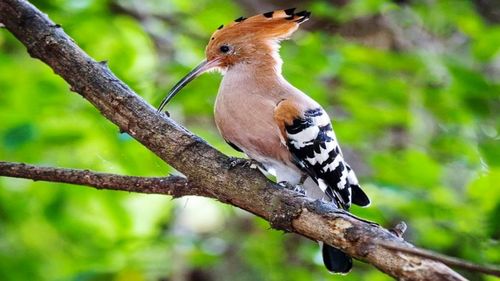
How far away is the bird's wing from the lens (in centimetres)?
194

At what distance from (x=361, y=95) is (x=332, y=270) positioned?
1.30 meters

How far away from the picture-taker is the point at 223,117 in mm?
2004

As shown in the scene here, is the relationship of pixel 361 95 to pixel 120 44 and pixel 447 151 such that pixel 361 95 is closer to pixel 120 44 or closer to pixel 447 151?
pixel 447 151

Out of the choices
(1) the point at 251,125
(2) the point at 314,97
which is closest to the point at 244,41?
(1) the point at 251,125

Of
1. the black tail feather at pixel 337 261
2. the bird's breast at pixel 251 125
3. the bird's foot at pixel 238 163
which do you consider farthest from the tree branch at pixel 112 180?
the black tail feather at pixel 337 261

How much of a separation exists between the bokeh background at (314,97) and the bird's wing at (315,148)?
0.41 metres

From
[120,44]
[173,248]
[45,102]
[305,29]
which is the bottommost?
[173,248]

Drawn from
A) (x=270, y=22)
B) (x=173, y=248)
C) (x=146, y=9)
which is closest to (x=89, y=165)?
(x=173, y=248)

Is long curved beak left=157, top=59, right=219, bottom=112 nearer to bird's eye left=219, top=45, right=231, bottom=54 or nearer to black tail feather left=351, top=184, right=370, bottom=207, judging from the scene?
bird's eye left=219, top=45, right=231, bottom=54

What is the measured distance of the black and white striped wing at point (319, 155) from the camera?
6.35 ft

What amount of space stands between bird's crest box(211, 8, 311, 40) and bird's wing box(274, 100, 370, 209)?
32cm

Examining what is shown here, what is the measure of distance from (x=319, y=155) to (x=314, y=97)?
96cm

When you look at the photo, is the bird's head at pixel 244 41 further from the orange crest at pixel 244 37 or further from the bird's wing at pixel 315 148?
the bird's wing at pixel 315 148

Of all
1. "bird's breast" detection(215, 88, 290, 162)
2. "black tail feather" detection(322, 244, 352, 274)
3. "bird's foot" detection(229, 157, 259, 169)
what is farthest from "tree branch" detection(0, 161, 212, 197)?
"black tail feather" detection(322, 244, 352, 274)
